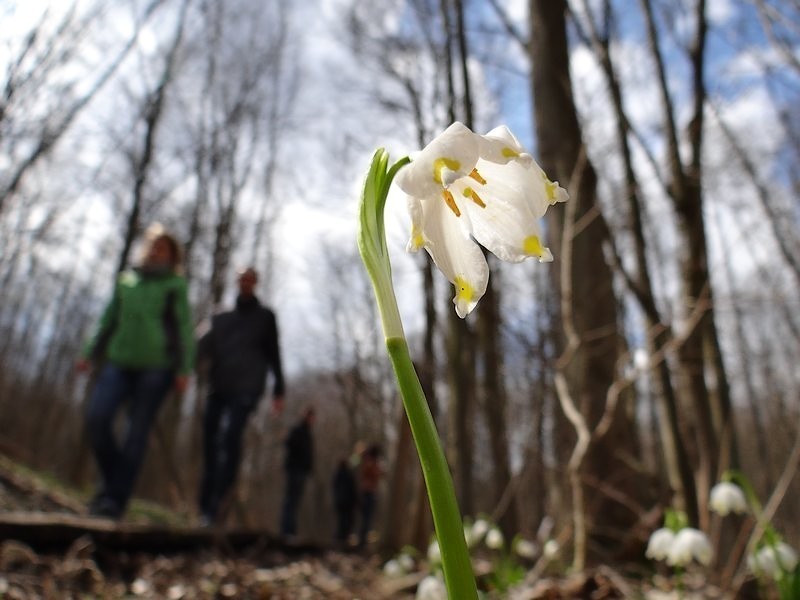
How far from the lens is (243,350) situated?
466 centimetres

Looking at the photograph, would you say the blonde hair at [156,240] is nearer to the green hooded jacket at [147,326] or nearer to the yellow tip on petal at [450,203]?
the green hooded jacket at [147,326]

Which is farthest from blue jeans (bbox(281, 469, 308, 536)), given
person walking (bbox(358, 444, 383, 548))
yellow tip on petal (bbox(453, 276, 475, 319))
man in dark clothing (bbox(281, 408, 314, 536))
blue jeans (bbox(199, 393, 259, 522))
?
yellow tip on petal (bbox(453, 276, 475, 319))

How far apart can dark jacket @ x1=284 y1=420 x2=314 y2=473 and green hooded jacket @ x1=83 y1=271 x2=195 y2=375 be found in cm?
497

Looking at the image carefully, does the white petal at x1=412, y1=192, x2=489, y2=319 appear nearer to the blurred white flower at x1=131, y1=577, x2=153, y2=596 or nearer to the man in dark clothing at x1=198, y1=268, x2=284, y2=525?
the blurred white flower at x1=131, y1=577, x2=153, y2=596

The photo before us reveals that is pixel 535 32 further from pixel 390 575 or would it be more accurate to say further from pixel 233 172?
pixel 233 172

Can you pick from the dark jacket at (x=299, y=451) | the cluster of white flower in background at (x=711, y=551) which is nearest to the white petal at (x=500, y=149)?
the cluster of white flower in background at (x=711, y=551)

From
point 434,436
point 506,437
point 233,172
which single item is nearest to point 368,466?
point 506,437

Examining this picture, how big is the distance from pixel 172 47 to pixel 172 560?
7685mm

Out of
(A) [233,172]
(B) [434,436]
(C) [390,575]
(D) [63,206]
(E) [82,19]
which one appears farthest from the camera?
(A) [233,172]

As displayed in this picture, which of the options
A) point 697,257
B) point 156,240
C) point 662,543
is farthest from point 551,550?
point 156,240

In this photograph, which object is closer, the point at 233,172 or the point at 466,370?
the point at 466,370

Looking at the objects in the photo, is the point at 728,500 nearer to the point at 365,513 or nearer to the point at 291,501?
the point at 291,501

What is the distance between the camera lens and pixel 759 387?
86.2 ft

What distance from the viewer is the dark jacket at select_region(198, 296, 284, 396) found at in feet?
15.1
